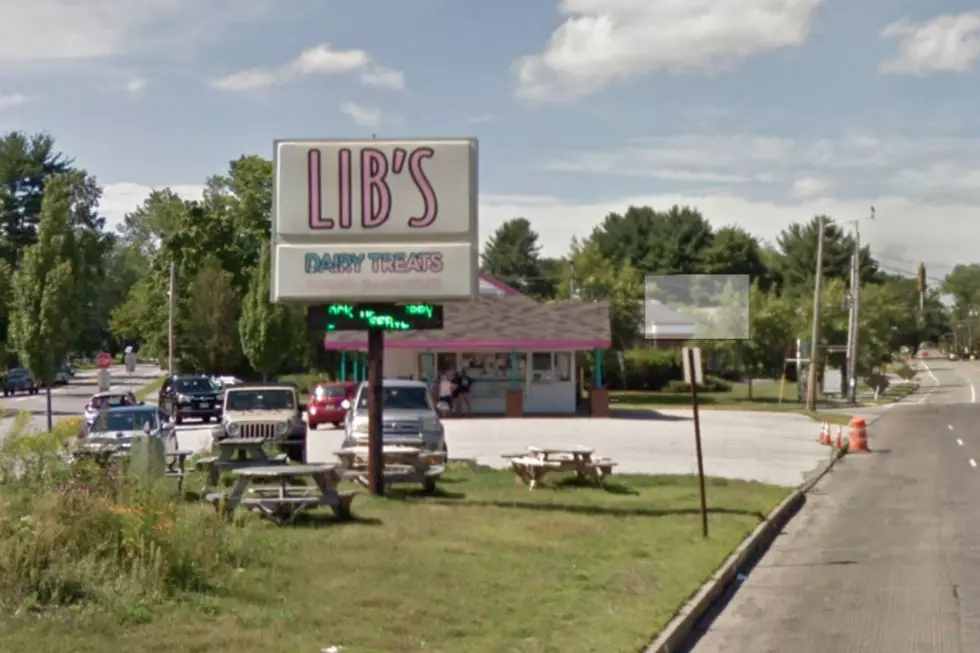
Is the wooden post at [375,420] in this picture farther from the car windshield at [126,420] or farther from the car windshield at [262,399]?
the car windshield at [262,399]

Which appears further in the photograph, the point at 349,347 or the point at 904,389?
the point at 904,389

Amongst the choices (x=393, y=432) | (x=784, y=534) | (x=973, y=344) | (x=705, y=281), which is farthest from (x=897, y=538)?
(x=973, y=344)

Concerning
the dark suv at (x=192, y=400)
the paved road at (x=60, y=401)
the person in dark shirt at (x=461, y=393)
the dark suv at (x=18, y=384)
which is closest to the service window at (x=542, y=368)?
the person in dark shirt at (x=461, y=393)

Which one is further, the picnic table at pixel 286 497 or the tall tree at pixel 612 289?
the tall tree at pixel 612 289

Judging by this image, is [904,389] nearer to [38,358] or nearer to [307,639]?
[38,358]

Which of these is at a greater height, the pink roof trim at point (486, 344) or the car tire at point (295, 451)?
the pink roof trim at point (486, 344)

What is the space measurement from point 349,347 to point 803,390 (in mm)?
24316

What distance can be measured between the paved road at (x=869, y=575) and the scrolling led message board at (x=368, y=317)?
6246 millimetres

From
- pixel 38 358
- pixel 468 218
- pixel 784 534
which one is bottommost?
pixel 784 534

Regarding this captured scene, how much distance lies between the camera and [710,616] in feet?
40.4

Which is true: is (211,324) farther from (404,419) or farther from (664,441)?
(404,419)

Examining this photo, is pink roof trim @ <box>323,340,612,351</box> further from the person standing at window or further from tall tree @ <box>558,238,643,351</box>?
tall tree @ <box>558,238,643,351</box>

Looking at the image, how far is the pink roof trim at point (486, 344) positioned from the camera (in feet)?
159

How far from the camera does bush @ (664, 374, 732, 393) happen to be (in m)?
72.5
